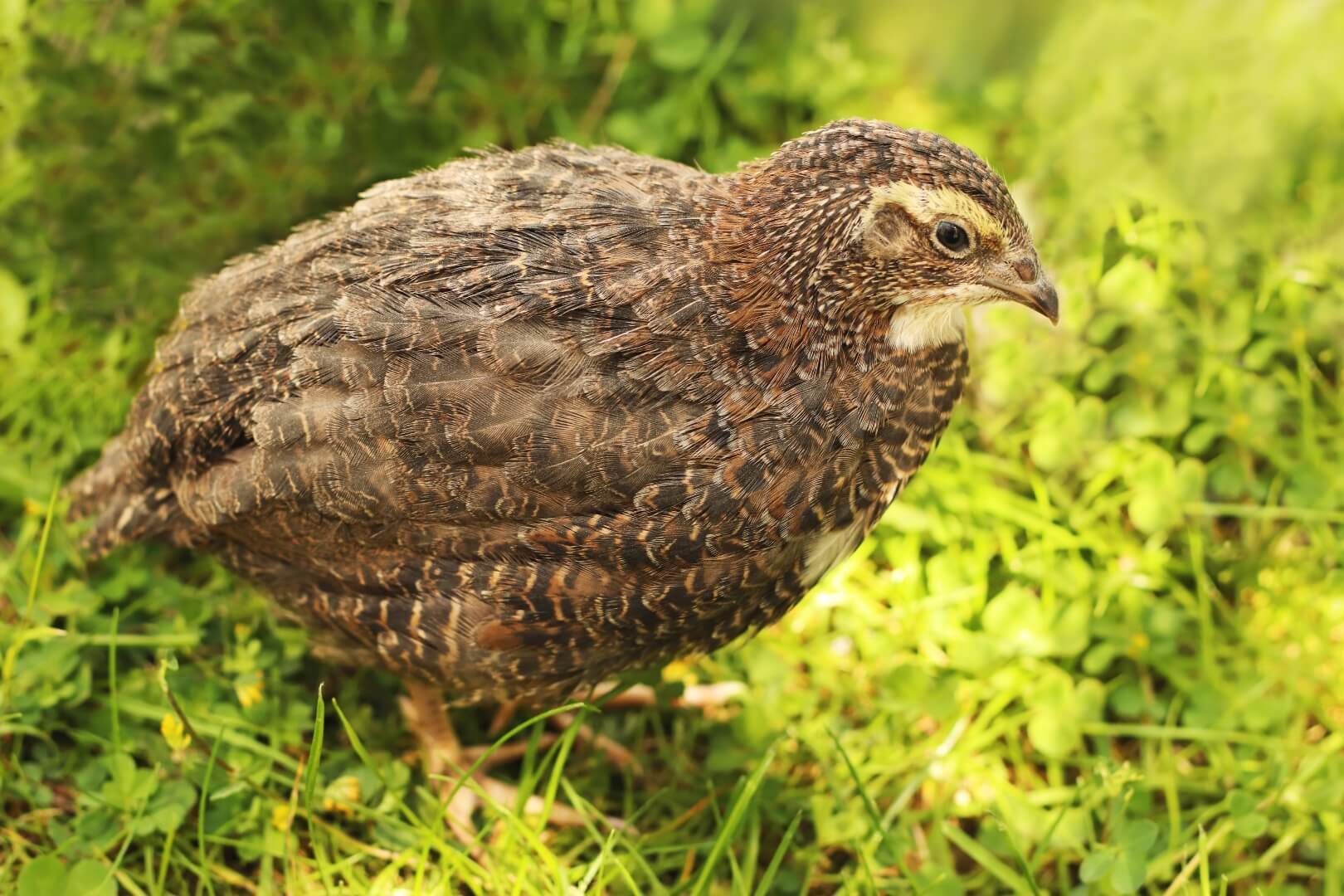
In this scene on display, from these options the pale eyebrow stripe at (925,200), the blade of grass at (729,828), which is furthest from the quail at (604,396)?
the blade of grass at (729,828)

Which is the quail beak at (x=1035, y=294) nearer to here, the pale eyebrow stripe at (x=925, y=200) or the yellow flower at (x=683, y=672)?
the pale eyebrow stripe at (x=925, y=200)

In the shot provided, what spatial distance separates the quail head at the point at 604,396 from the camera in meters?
2.60

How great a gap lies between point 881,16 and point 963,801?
295cm

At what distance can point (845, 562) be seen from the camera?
3656mm

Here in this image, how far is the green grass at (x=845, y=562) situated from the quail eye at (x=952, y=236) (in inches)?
45.6

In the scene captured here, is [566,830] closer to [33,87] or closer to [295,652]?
[295,652]

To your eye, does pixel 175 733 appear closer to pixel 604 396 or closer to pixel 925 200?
pixel 604 396

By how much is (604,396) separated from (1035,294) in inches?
37.8

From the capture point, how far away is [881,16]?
482 centimetres

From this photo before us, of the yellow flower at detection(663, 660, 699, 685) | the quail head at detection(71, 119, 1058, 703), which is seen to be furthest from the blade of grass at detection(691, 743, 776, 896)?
the yellow flower at detection(663, 660, 699, 685)

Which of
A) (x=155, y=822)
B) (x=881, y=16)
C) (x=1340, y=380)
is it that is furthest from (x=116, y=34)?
(x=1340, y=380)

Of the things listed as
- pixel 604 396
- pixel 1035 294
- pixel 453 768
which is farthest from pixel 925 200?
pixel 453 768

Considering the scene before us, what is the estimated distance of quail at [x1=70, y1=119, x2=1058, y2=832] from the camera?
8.54ft

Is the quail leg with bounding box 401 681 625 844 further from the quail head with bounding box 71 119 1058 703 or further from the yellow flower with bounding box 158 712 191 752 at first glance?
the yellow flower with bounding box 158 712 191 752
